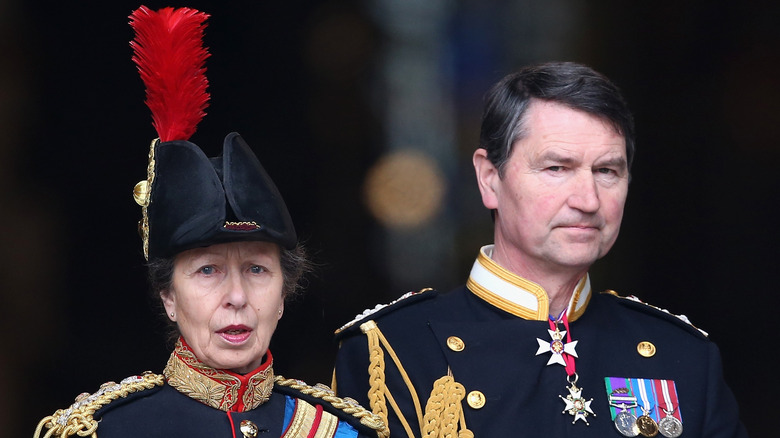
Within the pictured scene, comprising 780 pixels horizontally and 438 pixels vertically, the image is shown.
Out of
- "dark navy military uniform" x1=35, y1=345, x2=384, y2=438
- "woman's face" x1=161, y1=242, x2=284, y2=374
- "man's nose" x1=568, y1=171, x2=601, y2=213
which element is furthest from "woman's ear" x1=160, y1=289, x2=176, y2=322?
"man's nose" x1=568, y1=171, x2=601, y2=213

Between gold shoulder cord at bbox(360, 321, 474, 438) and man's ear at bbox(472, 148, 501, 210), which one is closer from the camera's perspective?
gold shoulder cord at bbox(360, 321, 474, 438)

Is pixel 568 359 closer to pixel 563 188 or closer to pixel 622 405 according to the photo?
pixel 622 405

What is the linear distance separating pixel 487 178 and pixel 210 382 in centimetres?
114

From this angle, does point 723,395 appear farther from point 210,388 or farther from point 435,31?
point 435,31

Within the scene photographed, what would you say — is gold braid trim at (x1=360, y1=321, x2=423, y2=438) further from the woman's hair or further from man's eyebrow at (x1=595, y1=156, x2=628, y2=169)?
man's eyebrow at (x1=595, y1=156, x2=628, y2=169)

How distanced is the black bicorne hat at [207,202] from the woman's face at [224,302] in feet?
0.21

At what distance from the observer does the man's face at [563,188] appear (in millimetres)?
3393

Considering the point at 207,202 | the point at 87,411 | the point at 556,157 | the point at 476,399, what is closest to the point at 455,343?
the point at 476,399

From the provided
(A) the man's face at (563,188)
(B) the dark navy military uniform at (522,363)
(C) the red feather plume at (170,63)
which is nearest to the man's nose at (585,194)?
→ (A) the man's face at (563,188)

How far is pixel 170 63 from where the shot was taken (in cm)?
303

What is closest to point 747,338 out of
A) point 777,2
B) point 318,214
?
point 777,2

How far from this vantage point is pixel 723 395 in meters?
3.53

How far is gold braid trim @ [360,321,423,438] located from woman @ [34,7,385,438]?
0.33 meters

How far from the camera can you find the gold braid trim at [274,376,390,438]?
3090 millimetres
